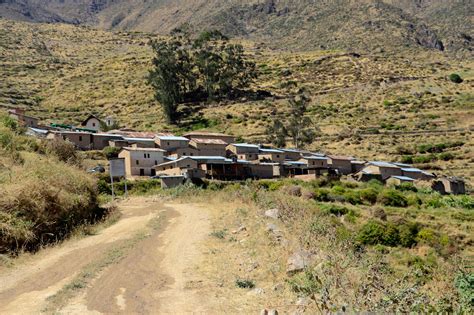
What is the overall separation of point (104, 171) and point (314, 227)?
36.1 m

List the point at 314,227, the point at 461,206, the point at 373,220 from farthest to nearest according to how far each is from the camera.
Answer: the point at 461,206 → the point at 373,220 → the point at 314,227

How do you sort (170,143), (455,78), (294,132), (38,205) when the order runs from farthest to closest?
(455,78) < (294,132) < (170,143) < (38,205)

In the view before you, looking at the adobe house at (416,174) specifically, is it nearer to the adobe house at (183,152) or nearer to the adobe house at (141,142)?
the adobe house at (183,152)

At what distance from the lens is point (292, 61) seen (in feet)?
387

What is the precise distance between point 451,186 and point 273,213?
1676 inches

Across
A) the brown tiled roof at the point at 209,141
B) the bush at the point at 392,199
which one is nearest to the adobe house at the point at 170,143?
the brown tiled roof at the point at 209,141

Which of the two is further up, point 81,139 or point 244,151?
point 81,139

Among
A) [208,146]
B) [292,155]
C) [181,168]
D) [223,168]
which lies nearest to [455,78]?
[292,155]

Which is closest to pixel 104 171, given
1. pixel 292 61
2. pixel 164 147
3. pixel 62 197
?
pixel 164 147

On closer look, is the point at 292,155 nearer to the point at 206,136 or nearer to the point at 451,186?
the point at 206,136

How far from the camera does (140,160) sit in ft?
168

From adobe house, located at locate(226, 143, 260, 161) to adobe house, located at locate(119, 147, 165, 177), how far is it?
10536 mm

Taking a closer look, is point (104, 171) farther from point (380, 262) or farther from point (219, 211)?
point (380, 262)

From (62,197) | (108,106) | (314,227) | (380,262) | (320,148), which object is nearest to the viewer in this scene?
(380,262)
